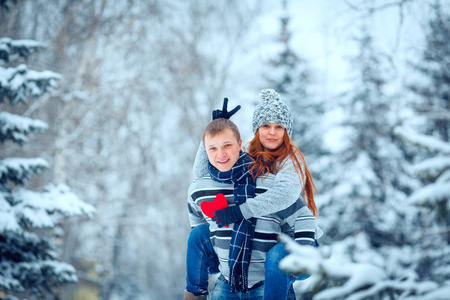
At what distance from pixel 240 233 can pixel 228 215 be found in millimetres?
127

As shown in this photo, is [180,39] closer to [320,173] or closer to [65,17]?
[65,17]

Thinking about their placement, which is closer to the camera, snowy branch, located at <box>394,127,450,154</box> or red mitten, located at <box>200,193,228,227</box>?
snowy branch, located at <box>394,127,450,154</box>

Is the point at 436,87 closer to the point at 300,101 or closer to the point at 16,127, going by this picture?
the point at 300,101

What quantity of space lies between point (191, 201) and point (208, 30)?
33.3 ft

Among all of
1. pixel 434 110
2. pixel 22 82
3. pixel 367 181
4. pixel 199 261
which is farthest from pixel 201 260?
pixel 367 181

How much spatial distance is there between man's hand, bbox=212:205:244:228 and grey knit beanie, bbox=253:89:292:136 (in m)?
0.70

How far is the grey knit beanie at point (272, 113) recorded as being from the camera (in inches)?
88.3

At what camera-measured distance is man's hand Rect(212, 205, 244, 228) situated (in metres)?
1.87

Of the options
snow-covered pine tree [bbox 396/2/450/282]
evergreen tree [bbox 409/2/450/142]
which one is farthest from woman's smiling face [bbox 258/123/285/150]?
evergreen tree [bbox 409/2/450/142]

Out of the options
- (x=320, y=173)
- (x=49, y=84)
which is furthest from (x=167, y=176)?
(x=49, y=84)

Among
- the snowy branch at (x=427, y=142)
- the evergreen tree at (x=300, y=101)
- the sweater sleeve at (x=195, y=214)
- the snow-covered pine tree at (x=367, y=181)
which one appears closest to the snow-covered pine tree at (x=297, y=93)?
the evergreen tree at (x=300, y=101)

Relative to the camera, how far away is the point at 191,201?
87.4 inches

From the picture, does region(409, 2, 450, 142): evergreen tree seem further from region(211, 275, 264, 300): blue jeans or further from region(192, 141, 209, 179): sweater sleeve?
region(211, 275, 264, 300): blue jeans

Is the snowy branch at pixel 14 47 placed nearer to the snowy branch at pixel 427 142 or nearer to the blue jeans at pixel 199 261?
the blue jeans at pixel 199 261
